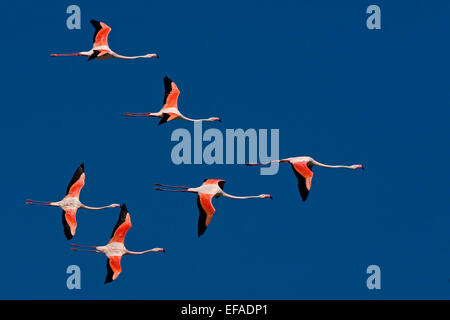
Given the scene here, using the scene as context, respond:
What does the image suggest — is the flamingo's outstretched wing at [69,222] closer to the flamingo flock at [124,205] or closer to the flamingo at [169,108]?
the flamingo flock at [124,205]

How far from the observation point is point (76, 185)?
4384cm

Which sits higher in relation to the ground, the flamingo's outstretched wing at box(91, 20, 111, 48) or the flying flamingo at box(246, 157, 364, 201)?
the flamingo's outstretched wing at box(91, 20, 111, 48)

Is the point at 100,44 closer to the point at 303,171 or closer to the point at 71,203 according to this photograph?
the point at 71,203

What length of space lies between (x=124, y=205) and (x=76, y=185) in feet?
5.50

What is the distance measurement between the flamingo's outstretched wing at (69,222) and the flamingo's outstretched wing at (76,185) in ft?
1.97

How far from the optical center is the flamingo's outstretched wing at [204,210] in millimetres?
40216

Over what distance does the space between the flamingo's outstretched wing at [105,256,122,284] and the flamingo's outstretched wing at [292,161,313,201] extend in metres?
5.45

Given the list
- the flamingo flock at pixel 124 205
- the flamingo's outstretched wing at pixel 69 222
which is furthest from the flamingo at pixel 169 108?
the flamingo's outstretched wing at pixel 69 222

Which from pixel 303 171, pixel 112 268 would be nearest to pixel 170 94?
pixel 303 171

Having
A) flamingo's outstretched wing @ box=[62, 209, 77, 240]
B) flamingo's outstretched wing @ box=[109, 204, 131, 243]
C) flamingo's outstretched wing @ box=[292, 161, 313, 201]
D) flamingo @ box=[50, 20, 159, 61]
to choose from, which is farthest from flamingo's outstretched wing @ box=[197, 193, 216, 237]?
flamingo @ box=[50, 20, 159, 61]

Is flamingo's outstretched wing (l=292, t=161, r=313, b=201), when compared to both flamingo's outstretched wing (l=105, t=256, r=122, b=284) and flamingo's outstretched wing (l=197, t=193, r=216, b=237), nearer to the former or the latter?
flamingo's outstretched wing (l=197, t=193, r=216, b=237)

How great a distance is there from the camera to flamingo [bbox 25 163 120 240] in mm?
42844
